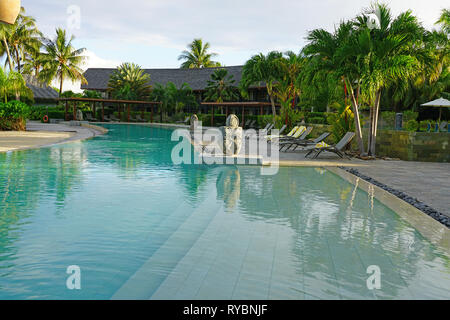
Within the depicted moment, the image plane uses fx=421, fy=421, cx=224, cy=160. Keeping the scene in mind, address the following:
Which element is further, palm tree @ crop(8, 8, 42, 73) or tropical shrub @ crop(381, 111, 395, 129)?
palm tree @ crop(8, 8, 42, 73)

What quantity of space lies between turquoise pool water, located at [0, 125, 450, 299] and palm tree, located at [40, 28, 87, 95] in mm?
45514

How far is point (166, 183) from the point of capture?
849 cm

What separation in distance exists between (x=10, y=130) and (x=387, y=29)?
20.5m

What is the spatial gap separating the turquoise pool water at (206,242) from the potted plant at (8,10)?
7.01ft

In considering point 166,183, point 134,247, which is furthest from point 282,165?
point 134,247

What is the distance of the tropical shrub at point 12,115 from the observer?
23406 millimetres

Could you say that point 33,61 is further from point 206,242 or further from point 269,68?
point 206,242

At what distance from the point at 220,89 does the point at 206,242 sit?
4175 centimetres

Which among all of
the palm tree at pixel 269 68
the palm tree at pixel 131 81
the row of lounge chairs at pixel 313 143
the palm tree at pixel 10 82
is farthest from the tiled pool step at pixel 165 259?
the palm tree at pixel 131 81

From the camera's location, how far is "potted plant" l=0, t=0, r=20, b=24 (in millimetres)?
3109

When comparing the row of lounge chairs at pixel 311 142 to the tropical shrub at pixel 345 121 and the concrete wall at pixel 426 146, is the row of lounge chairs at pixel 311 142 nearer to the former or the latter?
the tropical shrub at pixel 345 121
